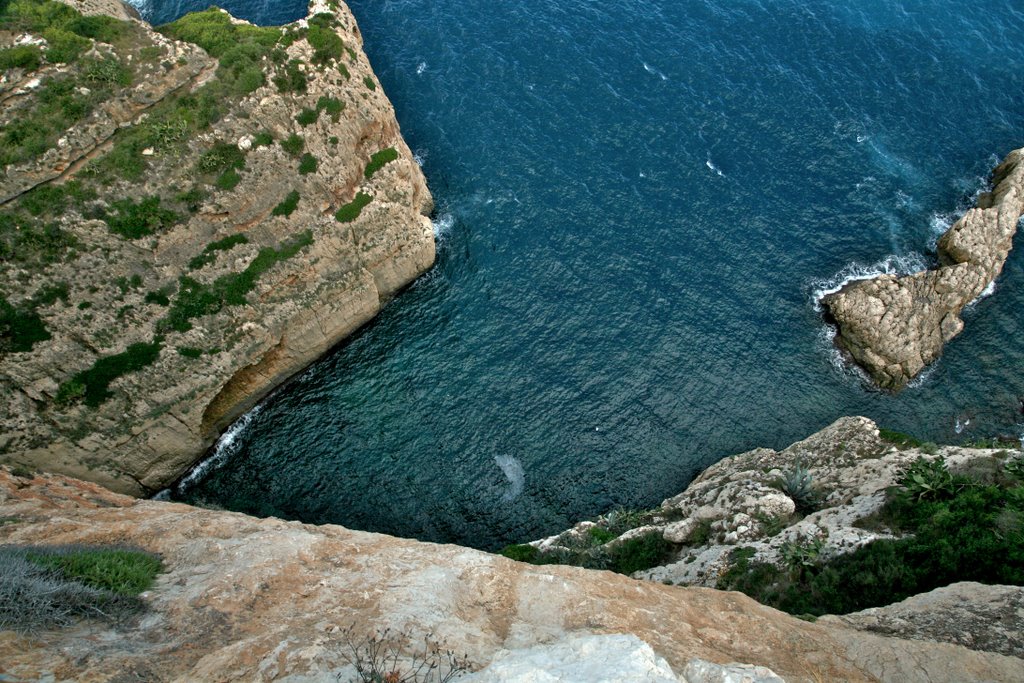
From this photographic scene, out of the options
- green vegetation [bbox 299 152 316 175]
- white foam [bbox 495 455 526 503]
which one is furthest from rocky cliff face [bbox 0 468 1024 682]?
green vegetation [bbox 299 152 316 175]

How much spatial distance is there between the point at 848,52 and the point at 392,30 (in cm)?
5150

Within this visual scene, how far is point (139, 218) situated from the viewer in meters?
44.0

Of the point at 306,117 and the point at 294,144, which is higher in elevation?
the point at 306,117

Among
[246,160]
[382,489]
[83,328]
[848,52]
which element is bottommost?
[382,489]

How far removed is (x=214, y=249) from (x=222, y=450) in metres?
14.7

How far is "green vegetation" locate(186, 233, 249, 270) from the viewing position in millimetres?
46531

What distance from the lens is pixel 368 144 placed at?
5359 cm

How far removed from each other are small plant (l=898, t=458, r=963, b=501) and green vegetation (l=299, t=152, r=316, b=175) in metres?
42.7

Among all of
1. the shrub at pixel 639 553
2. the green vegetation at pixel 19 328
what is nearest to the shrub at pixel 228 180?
the green vegetation at pixel 19 328

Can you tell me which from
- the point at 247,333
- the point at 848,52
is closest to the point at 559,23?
the point at 848,52

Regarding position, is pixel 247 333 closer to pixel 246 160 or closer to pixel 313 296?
pixel 313 296

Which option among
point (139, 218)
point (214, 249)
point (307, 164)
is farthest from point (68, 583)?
point (307, 164)

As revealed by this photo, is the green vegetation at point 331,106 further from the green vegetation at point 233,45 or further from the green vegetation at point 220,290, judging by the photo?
the green vegetation at point 220,290

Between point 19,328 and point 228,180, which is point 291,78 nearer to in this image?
point 228,180
